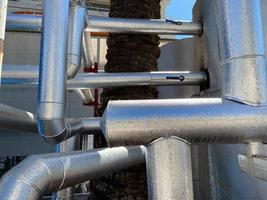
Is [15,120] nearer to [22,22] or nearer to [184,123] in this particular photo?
[22,22]

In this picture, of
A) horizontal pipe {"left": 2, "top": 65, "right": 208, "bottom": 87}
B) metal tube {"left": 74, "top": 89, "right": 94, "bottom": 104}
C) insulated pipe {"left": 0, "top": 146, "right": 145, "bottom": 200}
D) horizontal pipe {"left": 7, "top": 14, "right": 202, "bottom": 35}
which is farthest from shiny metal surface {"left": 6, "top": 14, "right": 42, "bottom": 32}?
insulated pipe {"left": 0, "top": 146, "right": 145, "bottom": 200}

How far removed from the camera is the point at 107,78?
2.01 meters

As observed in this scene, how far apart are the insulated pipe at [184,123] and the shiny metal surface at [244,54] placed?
0.09 m

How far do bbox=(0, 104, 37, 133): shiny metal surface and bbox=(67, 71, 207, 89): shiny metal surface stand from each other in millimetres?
367

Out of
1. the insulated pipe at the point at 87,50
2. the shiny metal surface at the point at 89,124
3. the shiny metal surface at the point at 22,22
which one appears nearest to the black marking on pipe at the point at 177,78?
the shiny metal surface at the point at 89,124

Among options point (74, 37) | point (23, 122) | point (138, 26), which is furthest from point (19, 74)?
point (138, 26)

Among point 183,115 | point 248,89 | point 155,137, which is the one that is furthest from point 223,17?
point 155,137

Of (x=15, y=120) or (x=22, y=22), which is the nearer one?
(x=15, y=120)

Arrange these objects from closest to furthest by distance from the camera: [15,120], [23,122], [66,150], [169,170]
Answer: [169,170], [15,120], [23,122], [66,150]

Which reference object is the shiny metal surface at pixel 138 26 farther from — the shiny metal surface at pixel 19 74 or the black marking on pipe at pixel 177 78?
the shiny metal surface at pixel 19 74

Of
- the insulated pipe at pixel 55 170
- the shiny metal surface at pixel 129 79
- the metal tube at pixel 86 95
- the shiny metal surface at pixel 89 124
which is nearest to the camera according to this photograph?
the insulated pipe at pixel 55 170

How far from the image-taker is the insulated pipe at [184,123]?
92cm

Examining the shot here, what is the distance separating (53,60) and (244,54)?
34.3 inches

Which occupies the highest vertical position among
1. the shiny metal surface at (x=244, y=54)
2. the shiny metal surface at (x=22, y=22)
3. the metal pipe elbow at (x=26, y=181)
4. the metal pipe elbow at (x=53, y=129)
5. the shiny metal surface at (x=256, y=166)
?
the shiny metal surface at (x=22, y=22)
